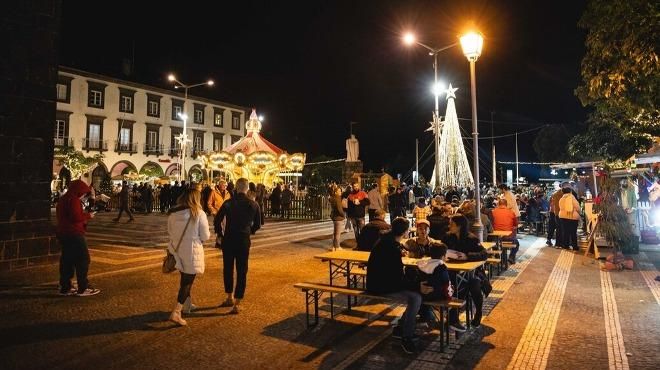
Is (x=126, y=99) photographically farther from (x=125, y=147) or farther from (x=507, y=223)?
(x=507, y=223)

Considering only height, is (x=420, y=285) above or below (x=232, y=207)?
below

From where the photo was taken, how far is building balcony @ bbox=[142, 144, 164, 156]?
48.5 metres

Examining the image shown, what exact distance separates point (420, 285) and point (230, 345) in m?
2.31

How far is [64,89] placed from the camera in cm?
4131

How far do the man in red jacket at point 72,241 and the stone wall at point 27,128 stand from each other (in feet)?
9.93

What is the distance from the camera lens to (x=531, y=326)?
230 inches

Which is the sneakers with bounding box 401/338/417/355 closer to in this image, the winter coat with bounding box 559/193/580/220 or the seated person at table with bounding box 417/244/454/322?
the seated person at table with bounding box 417/244/454/322

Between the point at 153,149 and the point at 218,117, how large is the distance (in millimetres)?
10779

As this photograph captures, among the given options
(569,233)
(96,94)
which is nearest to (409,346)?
(569,233)

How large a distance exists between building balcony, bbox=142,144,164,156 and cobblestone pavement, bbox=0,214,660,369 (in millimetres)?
41843

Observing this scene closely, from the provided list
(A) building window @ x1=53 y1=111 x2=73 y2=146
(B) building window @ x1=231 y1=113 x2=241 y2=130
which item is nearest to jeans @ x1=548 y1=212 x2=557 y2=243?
(A) building window @ x1=53 y1=111 x2=73 y2=146

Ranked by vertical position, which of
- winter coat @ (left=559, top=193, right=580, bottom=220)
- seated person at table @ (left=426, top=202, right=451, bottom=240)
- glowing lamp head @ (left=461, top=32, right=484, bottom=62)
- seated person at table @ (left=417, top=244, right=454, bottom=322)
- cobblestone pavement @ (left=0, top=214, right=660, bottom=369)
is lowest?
cobblestone pavement @ (left=0, top=214, right=660, bottom=369)

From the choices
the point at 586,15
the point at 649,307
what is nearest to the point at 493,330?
the point at 649,307

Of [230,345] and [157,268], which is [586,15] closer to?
[230,345]
